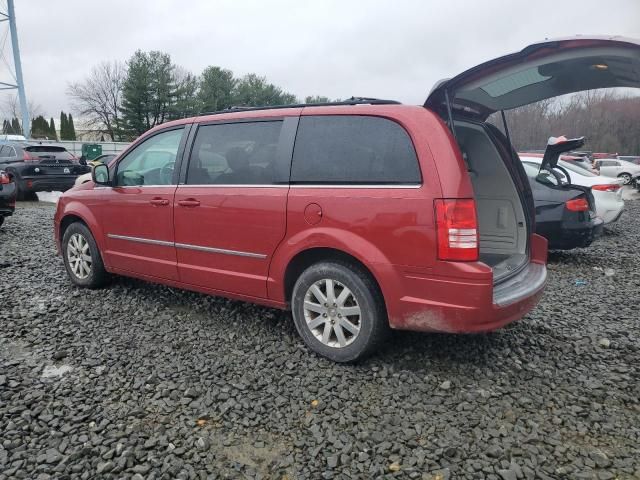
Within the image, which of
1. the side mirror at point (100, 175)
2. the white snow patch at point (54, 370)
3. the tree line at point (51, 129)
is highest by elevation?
the tree line at point (51, 129)

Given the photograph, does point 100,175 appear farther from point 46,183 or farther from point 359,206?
point 46,183

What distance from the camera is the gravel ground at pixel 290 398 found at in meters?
2.41

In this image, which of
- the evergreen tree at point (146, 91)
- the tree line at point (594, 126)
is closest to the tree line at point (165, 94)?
the evergreen tree at point (146, 91)

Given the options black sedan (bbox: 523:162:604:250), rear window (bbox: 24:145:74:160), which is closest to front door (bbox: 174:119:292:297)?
black sedan (bbox: 523:162:604:250)

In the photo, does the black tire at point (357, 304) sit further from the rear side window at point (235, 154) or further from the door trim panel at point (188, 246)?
the rear side window at point (235, 154)

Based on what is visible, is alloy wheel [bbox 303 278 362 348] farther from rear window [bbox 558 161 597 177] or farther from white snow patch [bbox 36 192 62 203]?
white snow patch [bbox 36 192 62 203]

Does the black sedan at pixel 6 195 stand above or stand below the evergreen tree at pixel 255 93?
below

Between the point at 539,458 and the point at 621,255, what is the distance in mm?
5989

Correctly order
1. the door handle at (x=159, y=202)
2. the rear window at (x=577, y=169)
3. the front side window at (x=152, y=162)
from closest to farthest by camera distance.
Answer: the door handle at (x=159, y=202) < the front side window at (x=152, y=162) < the rear window at (x=577, y=169)

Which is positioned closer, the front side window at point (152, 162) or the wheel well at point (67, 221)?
the front side window at point (152, 162)

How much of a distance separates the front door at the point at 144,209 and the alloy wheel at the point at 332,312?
4.70ft

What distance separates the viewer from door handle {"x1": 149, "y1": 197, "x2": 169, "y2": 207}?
13.7 ft

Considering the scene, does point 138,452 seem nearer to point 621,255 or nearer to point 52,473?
point 52,473

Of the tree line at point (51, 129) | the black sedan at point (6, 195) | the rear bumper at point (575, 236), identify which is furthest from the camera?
the tree line at point (51, 129)
